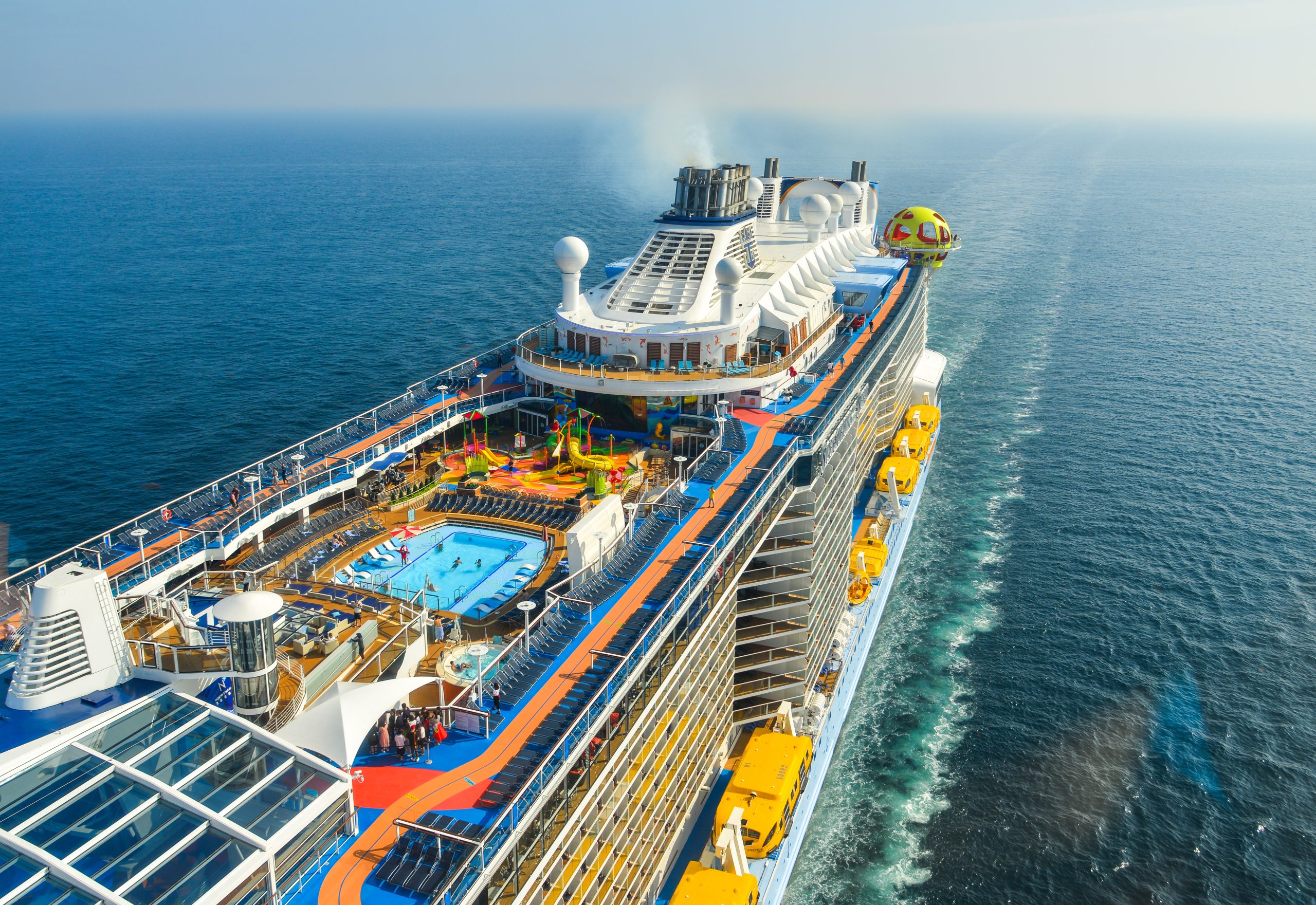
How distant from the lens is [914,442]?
2943 inches

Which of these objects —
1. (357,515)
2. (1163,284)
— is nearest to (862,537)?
(357,515)

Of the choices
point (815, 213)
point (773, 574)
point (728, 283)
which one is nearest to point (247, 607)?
point (773, 574)

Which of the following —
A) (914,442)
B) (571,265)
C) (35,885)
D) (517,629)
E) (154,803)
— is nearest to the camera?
(35,885)

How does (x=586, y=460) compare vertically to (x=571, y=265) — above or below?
below

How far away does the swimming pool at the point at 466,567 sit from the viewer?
3859cm

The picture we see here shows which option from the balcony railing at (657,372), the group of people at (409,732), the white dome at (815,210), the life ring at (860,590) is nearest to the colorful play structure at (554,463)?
the balcony railing at (657,372)

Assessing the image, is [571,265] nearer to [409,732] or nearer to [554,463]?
[554,463]

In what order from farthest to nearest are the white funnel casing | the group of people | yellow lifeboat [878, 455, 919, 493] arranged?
yellow lifeboat [878, 455, 919, 493]
the group of people
the white funnel casing

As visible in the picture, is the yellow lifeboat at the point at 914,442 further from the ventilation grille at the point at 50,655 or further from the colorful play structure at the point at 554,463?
the ventilation grille at the point at 50,655

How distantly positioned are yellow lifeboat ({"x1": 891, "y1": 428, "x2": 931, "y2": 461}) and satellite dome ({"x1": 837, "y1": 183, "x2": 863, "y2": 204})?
27.0m

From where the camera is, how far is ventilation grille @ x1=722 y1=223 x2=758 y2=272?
61.5 metres

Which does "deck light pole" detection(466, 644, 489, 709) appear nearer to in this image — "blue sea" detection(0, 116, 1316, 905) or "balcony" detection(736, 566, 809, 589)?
"balcony" detection(736, 566, 809, 589)

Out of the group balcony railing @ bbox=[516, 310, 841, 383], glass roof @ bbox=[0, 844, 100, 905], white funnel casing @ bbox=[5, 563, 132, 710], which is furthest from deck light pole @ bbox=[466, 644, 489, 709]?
balcony railing @ bbox=[516, 310, 841, 383]

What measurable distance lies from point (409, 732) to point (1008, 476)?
6285cm
